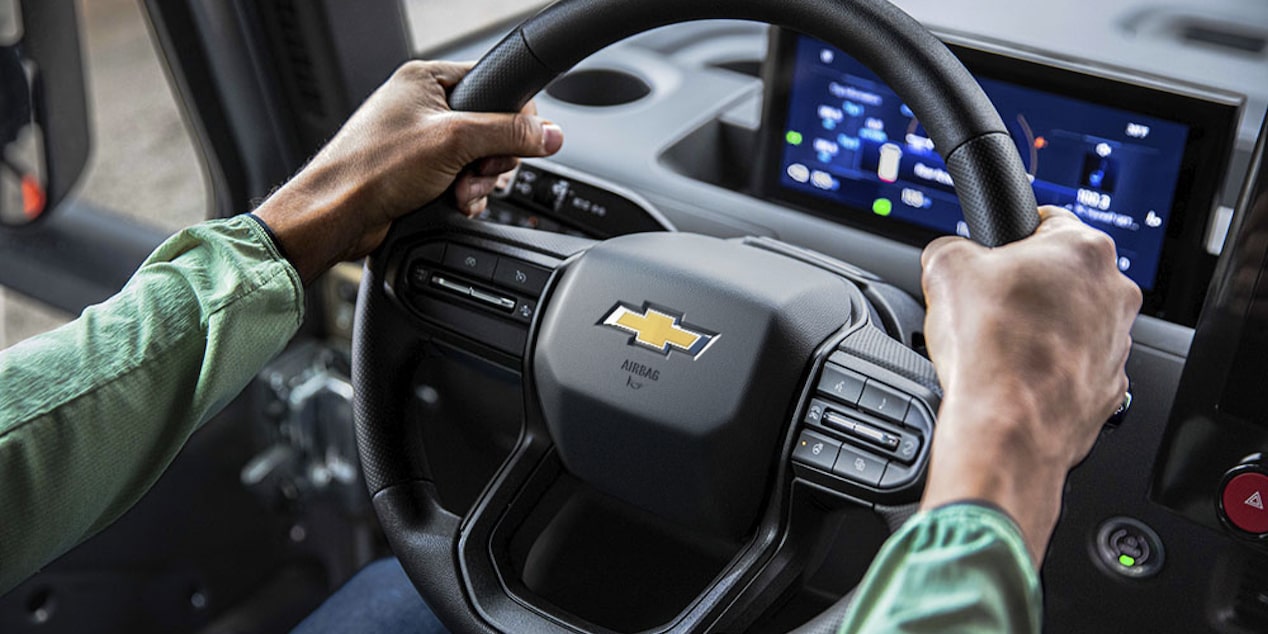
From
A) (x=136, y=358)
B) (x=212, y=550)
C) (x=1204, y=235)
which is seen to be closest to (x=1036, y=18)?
(x=1204, y=235)

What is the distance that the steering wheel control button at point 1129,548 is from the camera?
2.97 ft

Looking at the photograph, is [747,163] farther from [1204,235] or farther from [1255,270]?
[1255,270]

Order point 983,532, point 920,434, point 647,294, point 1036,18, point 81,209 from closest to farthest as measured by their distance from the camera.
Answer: point 983,532 < point 920,434 < point 647,294 < point 1036,18 < point 81,209

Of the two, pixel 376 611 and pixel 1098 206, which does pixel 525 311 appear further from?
pixel 1098 206

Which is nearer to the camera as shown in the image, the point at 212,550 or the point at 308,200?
the point at 308,200

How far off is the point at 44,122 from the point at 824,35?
1.27 metres

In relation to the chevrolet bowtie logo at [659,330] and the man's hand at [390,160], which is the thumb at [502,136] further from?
the chevrolet bowtie logo at [659,330]

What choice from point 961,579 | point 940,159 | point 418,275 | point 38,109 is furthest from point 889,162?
point 38,109

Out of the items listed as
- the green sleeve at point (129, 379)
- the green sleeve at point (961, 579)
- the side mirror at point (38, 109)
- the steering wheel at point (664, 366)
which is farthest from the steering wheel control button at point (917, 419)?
the side mirror at point (38, 109)

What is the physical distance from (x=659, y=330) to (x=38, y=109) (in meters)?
1.16

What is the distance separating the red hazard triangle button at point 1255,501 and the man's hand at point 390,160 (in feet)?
1.89

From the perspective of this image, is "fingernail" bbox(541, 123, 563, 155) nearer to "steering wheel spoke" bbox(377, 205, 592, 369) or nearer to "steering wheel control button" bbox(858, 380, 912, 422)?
"steering wheel spoke" bbox(377, 205, 592, 369)

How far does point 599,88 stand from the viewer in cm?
144

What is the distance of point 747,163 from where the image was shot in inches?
53.4
